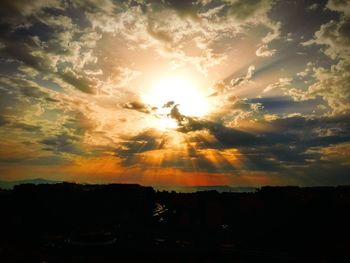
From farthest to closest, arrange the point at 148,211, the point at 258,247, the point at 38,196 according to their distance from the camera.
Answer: the point at 38,196 → the point at 148,211 → the point at 258,247

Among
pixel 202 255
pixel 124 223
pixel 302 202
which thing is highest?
pixel 302 202

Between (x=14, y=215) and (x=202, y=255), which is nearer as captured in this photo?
(x=202, y=255)

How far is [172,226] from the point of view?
36.3 meters

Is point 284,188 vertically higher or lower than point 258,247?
higher

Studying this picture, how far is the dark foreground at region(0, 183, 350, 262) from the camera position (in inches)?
922

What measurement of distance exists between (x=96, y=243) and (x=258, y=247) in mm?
13851

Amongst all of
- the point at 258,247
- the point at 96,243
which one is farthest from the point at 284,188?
the point at 96,243

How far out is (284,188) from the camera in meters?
45.6

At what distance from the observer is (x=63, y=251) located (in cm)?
2227

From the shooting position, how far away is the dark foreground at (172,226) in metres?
23.4

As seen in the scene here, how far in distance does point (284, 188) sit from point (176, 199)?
52.2 ft

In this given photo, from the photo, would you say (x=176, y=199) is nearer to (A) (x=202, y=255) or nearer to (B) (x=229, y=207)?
(B) (x=229, y=207)

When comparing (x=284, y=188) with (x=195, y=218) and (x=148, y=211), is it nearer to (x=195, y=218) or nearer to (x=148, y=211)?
(x=195, y=218)

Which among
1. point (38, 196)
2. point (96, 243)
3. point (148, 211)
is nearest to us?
point (96, 243)
